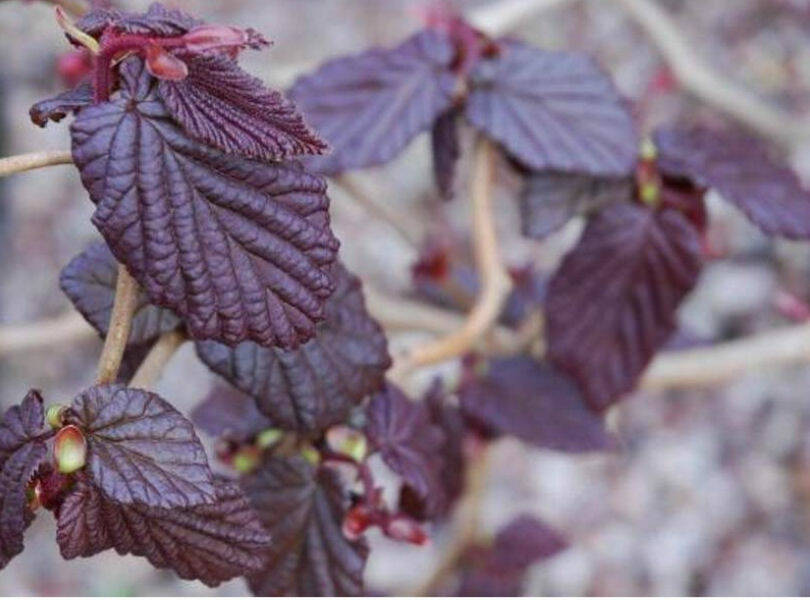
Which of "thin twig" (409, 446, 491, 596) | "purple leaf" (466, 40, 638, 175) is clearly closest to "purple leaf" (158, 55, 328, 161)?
"purple leaf" (466, 40, 638, 175)

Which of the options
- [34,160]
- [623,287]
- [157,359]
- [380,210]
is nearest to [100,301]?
[157,359]

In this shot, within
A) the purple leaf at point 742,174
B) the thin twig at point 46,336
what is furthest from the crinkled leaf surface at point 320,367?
the thin twig at point 46,336

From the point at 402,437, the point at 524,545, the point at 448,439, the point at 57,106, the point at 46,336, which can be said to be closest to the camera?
the point at 57,106

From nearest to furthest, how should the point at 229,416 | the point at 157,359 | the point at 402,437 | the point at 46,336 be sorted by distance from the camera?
1. the point at 157,359
2. the point at 402,437
3. the point at 229,416
4. the point at 46,336

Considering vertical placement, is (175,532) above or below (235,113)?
below

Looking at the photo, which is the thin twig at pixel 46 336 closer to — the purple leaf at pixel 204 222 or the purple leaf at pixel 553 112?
the purple leaf at pixel 553 112

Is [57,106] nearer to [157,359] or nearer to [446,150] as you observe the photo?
[157,359]
